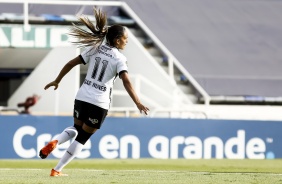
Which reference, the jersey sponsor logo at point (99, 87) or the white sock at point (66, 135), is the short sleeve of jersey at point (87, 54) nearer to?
the jersey sponsor logo at point (99, 87)

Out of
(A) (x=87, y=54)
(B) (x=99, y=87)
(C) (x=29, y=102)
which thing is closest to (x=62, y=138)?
(B) (x=99, y=87)

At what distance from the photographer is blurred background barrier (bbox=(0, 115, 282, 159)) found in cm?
2219

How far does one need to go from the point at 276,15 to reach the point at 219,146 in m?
7.89

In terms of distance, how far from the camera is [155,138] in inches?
914

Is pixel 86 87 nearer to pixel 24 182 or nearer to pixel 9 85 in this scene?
pixel 24 182

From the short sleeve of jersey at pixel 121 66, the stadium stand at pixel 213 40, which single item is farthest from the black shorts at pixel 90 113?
the stadium stand at pixel 213 40

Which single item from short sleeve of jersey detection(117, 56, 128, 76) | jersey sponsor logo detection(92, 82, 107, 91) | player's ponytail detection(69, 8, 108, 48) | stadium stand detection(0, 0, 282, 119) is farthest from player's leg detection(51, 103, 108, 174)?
stadium stand detection(0, 0, 282, 119)

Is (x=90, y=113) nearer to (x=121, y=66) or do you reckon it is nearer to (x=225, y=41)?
(x=121, y=66)

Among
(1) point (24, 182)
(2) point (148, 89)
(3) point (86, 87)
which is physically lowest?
(1) point (24, 182)

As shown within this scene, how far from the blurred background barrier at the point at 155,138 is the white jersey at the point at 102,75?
9.42 metres

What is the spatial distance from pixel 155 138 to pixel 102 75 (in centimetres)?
1045

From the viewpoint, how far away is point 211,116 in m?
26.8

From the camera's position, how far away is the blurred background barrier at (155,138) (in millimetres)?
22188

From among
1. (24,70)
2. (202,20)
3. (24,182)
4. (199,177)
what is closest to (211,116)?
(202,20)
